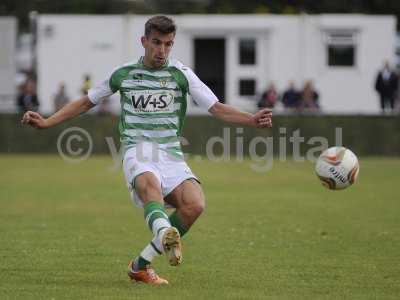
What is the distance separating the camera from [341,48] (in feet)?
141

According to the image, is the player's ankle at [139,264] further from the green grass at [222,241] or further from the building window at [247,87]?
the building window at [247,87]

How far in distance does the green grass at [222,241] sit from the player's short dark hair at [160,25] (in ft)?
6.93

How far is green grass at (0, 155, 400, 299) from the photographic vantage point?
9.51m

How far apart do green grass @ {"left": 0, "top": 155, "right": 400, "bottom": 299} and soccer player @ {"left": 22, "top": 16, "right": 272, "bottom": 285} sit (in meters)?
0.67

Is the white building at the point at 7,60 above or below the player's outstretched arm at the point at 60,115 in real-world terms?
below

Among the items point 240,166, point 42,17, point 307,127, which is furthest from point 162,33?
point 42,17

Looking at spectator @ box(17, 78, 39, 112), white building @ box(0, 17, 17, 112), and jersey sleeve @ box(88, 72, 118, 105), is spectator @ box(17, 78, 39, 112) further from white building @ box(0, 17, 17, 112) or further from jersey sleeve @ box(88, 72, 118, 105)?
jersey sleeve @ box(88, 72, 118, 105)

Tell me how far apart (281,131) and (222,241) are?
65.2 feet

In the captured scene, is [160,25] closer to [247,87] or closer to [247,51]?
[247,87]

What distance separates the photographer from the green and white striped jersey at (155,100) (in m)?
9.65

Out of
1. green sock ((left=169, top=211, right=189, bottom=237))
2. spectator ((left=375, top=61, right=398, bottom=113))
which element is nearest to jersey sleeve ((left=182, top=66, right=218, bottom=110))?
green sock ((left=169, top=211, right=189, bottom=237))

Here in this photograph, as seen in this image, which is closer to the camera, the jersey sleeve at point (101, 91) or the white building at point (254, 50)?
the jersey sleeve at point (101, 91)

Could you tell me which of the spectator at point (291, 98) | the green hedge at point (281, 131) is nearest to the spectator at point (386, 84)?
the spectator at point (291, 98)

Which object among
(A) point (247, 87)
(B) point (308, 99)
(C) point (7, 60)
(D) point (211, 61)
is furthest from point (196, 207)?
(C) point (7, 60)
